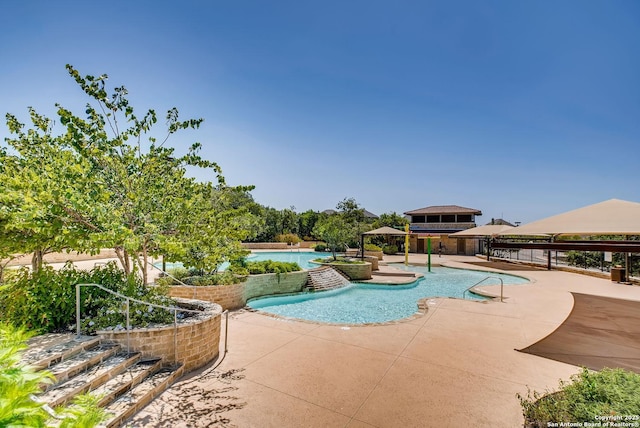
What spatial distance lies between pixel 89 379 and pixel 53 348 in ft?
3.72

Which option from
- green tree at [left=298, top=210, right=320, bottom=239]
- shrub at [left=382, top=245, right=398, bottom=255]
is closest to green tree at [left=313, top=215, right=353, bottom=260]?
shrub at [left=382, top=245, right=398, bottom=255]

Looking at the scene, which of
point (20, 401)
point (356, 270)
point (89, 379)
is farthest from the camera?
point (356, 270)

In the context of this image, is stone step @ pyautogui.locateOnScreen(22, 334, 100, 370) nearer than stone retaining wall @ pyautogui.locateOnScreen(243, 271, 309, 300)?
Yes

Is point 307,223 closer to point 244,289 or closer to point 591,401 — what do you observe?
point 244,289

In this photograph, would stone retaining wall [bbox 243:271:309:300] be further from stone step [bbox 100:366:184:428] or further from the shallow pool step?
stone step [bbox 100:366:184:428]

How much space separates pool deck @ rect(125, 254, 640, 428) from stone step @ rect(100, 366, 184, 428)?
144 millimetres

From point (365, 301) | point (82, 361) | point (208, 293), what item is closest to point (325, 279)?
point (365, 301)

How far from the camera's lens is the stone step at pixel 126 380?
4.12 metres

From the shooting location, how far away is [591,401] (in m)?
3.24

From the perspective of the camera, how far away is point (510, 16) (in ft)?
31.4

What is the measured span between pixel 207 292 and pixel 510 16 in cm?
1363

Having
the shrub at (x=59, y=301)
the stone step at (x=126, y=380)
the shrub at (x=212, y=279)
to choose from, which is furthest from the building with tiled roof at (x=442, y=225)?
the stone step at (x=126, y=380)

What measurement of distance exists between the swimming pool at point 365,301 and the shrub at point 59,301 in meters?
5.84

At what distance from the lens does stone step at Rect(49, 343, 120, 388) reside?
13.8 ft
